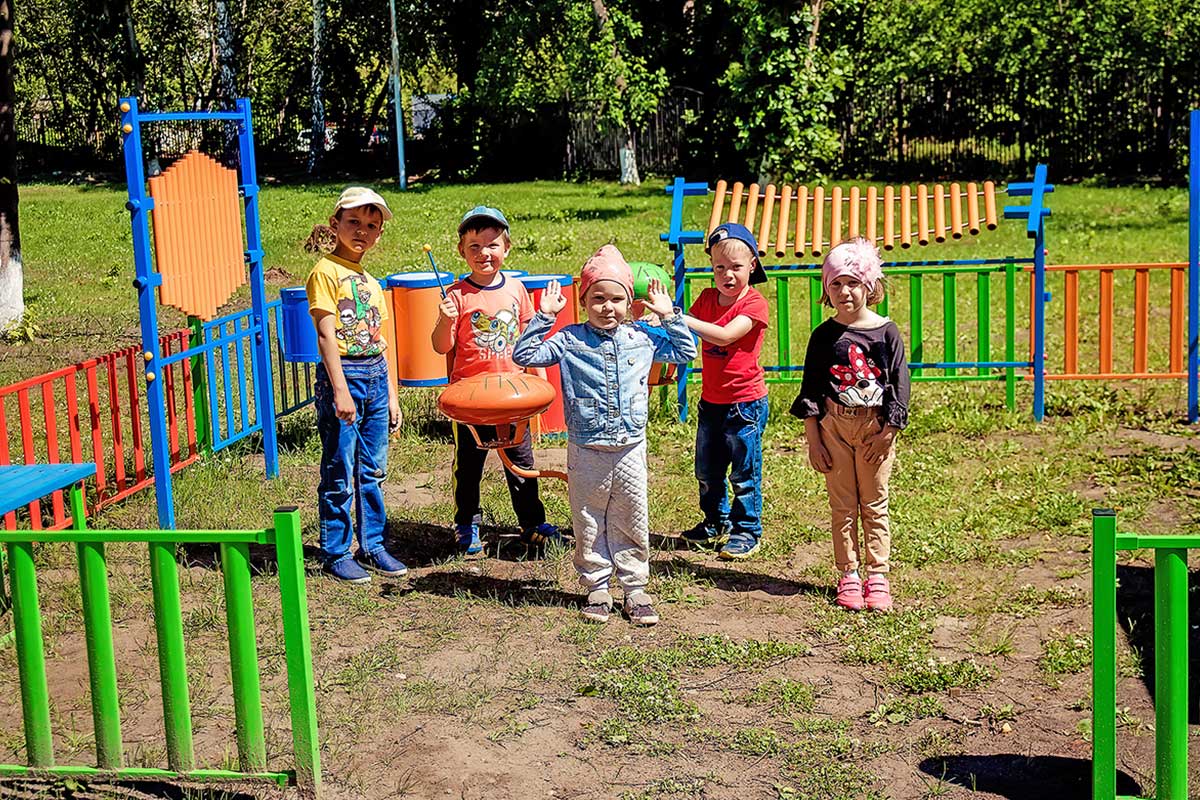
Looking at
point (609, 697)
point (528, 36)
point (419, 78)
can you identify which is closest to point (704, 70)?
point (528, 36)

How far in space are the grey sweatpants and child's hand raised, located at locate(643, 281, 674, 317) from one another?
51 centimetres

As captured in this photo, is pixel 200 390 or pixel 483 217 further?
pixel 200 390

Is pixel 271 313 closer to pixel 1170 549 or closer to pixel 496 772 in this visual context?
pixel 496 772

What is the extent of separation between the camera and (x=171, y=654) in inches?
157

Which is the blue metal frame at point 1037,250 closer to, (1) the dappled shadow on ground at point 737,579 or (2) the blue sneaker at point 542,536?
(1) the dappled shadow on ground at point 737,579

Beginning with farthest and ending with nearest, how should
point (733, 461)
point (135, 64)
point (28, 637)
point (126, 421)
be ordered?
point (135, 64) < point (126, 421) < point (733, 461) < point (28, 637)

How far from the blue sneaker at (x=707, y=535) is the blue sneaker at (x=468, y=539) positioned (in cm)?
100

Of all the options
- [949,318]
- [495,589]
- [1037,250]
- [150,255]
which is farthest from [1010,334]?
[150,255]

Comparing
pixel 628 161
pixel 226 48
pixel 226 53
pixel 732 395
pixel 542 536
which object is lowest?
pixel 542 536

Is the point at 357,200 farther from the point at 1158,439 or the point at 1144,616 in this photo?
the point at 1158,439

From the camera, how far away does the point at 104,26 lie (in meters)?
36.7

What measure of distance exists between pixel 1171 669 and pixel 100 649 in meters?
2.83

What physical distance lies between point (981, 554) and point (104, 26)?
34.7 m

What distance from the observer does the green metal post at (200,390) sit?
8.07m
